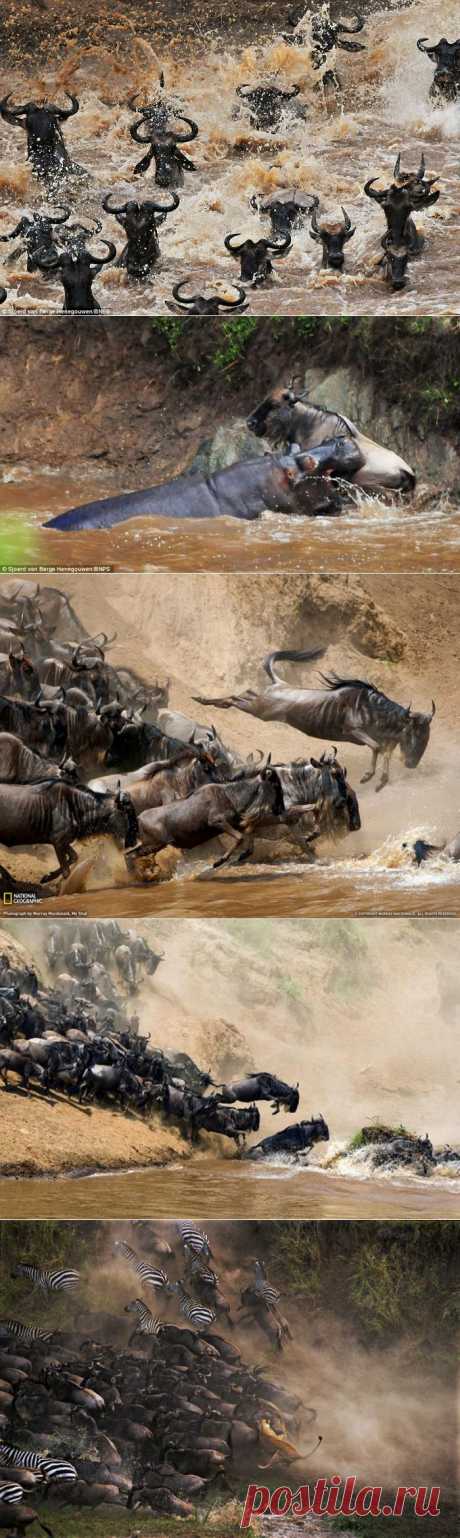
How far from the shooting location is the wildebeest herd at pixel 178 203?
412 inches

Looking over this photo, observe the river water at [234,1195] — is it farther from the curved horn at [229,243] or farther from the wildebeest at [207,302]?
the curved horn at [229,243]

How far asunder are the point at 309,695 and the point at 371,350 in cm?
183

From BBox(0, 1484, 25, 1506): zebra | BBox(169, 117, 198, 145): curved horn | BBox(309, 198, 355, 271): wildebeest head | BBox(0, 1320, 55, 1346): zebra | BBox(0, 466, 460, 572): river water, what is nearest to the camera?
BBox(0, 1484, 25, 1506): zebra

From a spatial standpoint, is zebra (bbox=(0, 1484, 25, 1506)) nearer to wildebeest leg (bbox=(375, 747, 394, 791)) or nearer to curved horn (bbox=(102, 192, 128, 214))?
wildebeest leg (bbox=(375, 747, 394, 791))

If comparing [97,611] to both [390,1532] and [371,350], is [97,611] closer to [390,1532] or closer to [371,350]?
[371,350]

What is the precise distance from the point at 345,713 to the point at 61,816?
1.49m

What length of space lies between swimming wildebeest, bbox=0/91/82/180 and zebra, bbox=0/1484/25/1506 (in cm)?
720

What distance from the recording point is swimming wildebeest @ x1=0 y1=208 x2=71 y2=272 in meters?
10.7

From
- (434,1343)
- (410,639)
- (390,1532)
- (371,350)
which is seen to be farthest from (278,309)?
(390,1532)

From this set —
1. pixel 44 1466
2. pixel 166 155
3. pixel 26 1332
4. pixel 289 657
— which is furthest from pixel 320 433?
pixel 44 1466

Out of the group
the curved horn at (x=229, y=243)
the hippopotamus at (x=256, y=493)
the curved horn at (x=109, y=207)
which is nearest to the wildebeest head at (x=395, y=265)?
the curved horn at (x=229, y=243)

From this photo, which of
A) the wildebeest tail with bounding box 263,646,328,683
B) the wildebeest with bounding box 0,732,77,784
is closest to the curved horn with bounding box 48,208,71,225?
the wildebeest tail with bounding box 263,646,328,683

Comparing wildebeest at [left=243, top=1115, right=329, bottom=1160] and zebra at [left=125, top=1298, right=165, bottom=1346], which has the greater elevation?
wildebeest at [left=243, top=1115, right=329, bottom=1160]

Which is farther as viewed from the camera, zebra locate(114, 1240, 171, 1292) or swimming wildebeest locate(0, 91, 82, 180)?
swimming wildebeest locate(0, 91, 82, 180)
